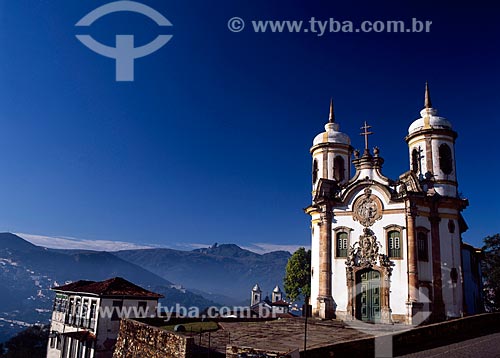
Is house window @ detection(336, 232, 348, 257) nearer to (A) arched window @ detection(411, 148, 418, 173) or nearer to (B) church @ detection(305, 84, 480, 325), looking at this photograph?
(B) church @ detection(305, 84, 480, 325)

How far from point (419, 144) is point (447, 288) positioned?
905cm

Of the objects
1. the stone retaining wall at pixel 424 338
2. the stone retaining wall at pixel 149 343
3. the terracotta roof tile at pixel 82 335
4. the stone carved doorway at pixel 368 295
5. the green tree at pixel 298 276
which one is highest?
the green tree at pixel 298 276

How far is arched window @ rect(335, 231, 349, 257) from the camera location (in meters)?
27.1

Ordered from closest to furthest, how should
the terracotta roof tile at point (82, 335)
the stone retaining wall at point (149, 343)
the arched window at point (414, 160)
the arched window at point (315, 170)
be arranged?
1. the stone retaining wall at point (149, 343)
2. the arched window at point (414, 160)
3. the terracotta roof tile at point (82, 335)
4. the arched window at point (315, 170)

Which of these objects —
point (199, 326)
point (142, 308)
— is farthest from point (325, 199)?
point (142, 308)

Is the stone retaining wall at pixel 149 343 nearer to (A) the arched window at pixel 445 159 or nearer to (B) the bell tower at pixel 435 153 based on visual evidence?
(B) the bell tower at pixel 435 153

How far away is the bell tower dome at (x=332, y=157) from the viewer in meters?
30.9

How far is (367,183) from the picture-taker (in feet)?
88.0

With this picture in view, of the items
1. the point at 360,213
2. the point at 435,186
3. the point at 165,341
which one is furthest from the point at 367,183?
the point at 165,341

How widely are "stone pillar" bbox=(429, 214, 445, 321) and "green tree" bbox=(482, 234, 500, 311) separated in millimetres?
21042

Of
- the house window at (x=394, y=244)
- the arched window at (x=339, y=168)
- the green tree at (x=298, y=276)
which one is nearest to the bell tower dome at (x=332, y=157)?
the arched window at (x=339, y=168)

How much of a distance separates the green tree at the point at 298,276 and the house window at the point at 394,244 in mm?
23370

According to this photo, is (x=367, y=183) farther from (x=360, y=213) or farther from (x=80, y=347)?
(x=80, y=347)

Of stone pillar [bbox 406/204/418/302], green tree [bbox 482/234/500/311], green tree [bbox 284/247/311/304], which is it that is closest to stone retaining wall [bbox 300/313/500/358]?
stone pillar [bbox 406/204/418/302]
